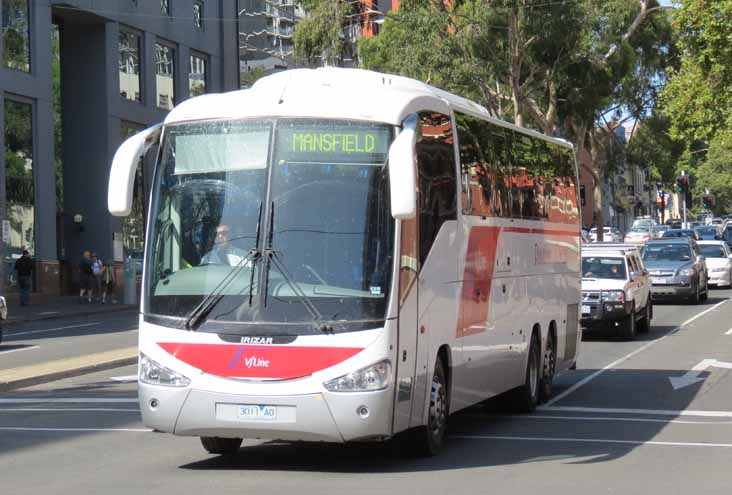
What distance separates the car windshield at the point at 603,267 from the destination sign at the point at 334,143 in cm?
1671

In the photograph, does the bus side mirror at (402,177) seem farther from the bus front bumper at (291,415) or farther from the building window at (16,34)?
the building window at (16,34)

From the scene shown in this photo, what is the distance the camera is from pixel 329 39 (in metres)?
50.2

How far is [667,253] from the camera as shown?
3816 centimetres

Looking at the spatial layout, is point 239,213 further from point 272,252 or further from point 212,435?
point 212,435

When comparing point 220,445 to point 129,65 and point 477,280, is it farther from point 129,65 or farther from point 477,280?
point 129,65

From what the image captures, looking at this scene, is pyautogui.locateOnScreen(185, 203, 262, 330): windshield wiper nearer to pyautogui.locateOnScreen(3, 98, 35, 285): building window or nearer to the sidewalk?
the sidewalk

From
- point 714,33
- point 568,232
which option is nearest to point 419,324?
point 568,232

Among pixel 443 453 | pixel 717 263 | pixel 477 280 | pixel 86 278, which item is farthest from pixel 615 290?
pixel 86 278

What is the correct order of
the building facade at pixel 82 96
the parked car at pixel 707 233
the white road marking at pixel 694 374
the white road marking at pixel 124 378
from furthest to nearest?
1. the parked car at pixel 707 233
2. the building facade at pixel 82 96
3. the white road marking at pixel 124 378
4. the white road marking at pixel 694 374

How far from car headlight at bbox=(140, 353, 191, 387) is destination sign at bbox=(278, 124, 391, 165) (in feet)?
6.11

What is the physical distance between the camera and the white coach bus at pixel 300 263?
9.93m

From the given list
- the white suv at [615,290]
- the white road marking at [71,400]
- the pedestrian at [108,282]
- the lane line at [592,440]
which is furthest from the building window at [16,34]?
the lane line at [592,440]

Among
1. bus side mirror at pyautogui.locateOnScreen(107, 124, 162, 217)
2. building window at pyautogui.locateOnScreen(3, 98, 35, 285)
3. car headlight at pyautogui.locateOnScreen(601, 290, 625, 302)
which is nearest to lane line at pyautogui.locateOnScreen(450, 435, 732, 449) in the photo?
bus side mirror at pyautogui.locateOnScreen(107, 124, 162, 217)

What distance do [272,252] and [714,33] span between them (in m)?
29.4
